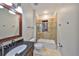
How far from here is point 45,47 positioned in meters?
1.41

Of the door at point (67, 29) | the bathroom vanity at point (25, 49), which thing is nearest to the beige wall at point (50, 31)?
the door at point (67, 29)

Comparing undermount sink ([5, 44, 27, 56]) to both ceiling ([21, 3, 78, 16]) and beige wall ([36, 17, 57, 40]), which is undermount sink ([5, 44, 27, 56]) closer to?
beige wall ([36, 17, 57, 40])

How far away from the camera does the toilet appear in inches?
53.6

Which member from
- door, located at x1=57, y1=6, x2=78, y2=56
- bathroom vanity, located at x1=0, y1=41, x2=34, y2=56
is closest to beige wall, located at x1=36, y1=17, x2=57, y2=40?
door, located at x1=57, y1=6, x2=78, y2=56

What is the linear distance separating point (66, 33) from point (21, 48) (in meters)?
0.65

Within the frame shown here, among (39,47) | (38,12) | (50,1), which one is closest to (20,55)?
(39,47)

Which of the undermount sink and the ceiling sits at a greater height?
the ceiling

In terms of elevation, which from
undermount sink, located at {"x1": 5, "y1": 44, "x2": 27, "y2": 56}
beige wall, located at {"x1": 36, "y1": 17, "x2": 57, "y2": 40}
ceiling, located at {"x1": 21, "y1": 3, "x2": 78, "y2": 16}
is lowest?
undermount sink, located at {"x1": 5, "y1": 44, "x2": 27, "y2": 56}

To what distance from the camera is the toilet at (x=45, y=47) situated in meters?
1.36

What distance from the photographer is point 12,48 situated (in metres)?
1.35

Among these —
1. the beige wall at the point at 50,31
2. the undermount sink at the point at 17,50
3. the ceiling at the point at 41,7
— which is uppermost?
the ceiling at the point at 41,7

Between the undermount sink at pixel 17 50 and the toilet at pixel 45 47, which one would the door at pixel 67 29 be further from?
the undermount sink at pixel 17 50

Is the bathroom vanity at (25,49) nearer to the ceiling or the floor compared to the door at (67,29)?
nearer to the floor

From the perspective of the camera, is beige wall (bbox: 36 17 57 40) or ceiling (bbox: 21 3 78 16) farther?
beige wall (bbox: 36 17 57 40)
